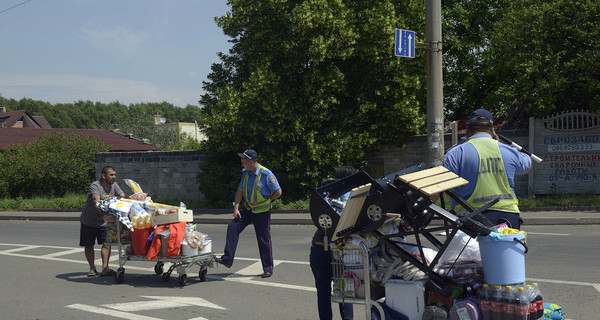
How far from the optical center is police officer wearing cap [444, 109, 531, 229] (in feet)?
15.8

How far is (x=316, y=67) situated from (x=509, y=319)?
15.4m

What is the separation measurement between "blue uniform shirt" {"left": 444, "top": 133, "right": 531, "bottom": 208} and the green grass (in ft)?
36.5

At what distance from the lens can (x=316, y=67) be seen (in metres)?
18.9

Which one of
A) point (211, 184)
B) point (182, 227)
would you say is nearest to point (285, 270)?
point (182, 227)

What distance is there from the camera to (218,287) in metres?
8.22

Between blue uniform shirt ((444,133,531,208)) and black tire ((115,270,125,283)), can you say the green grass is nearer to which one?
black tire ((115,270,125,283))

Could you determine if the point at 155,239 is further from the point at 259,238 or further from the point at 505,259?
the point at 505,259

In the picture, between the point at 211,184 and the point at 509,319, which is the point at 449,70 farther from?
the point at 509,319

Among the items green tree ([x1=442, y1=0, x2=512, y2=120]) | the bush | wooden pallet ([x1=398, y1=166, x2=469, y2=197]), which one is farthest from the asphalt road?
the bush

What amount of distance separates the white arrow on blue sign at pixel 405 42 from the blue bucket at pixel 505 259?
32.7ft

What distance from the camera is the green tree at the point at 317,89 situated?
711 inches

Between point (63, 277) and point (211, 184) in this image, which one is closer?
point (63, 277)

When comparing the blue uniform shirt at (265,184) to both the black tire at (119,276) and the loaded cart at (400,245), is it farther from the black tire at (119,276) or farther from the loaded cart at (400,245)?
the loaded cart at (400,245)

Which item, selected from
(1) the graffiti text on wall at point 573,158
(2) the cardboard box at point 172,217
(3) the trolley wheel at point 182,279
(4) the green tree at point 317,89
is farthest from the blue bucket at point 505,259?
(4) the green tree at point 317,89
